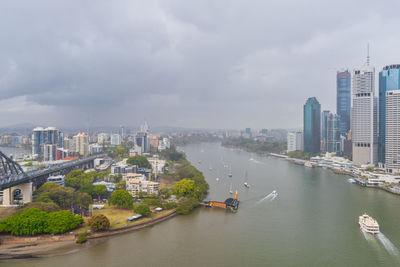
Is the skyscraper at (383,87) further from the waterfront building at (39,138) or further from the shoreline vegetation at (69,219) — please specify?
the waterfront building at (39,138)

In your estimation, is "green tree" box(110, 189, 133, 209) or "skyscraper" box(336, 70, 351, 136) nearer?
"green tree" box(110, 189, 133, 209)

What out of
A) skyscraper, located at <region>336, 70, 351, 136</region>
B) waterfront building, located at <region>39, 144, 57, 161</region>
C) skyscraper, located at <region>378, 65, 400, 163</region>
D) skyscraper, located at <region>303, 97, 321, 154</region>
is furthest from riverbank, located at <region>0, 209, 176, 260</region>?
skyscraper, located at <region>336, 70, 351, 136</region>

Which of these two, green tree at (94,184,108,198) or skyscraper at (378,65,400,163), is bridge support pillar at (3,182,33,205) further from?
skyscraper at (378,65,400,163)

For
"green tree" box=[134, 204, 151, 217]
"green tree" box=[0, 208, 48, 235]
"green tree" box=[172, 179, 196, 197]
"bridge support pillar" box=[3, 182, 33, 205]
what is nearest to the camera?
"green tree" box=[0, 208, 48, 235]

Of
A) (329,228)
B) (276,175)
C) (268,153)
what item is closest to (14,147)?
(268,153)

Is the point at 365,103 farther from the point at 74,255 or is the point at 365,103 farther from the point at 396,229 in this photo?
the point at 74,255

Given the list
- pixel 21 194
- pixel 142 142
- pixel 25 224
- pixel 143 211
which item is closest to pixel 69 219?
pixel 25 224

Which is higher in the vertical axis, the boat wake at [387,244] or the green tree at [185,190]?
the green tree at [185,190]

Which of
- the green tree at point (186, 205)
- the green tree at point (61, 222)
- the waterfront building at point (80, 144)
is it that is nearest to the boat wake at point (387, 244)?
the green tree at point (186, 205)
